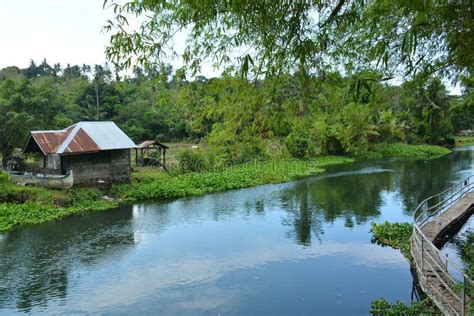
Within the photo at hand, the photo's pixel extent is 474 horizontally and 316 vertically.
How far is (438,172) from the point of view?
3078cm

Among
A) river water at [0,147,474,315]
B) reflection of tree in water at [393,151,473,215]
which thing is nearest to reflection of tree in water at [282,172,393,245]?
river water at [0,147,474,315]

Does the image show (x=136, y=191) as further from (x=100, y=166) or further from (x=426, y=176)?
(x=426, y=176)

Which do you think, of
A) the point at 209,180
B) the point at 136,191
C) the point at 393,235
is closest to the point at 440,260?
the point at 393,235

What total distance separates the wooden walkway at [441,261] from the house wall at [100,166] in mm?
15379

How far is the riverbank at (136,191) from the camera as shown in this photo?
17.7 meters

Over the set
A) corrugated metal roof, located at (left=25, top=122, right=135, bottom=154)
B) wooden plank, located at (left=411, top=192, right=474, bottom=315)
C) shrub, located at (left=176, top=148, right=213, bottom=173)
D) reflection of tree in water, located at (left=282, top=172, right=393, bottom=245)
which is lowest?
reflection of tree in water, located at (left=282, top=172, right=393, bottom=245)

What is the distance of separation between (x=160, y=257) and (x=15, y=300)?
13.8 feet

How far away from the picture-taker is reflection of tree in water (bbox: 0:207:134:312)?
1061 centimetres

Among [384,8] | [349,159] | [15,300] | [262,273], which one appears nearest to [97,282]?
[15,300]

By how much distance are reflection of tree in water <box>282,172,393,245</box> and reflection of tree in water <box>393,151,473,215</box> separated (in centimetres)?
127

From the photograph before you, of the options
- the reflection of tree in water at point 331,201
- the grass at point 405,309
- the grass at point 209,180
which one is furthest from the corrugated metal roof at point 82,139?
the grass at point 405,309

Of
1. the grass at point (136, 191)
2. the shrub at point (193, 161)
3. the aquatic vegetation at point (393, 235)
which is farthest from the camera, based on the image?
the shrub at point (193, 161)

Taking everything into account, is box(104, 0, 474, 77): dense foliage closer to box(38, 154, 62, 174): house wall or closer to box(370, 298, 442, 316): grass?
box(370, 298, 442, 316): grass

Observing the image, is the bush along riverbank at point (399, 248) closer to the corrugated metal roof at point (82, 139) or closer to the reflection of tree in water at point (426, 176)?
the reflection of tree in water at point (426, 176)
